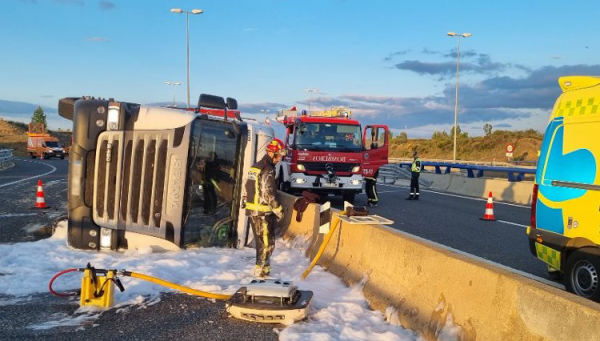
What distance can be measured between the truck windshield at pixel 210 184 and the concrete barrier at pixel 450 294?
7.25 feet

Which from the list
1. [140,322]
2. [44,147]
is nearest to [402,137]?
[44,147]

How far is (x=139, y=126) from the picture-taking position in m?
7.95

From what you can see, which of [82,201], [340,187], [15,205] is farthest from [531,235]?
[15,205]

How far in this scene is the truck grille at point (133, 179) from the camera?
7867 mm

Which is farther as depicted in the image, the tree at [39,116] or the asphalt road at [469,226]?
the tree at [39,116]

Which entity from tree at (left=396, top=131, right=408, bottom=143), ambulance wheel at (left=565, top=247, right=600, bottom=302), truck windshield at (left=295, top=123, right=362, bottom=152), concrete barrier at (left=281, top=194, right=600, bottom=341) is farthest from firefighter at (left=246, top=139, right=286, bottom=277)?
tree at (left=396, top=131, right=408, bottom=143)

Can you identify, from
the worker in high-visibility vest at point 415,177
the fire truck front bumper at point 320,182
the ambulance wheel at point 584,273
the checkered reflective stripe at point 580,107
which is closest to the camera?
the ambulance wheel at point 584,273

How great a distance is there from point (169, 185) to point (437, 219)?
766cm

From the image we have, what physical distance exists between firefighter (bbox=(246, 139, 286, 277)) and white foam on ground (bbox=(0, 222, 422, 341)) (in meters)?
0.32

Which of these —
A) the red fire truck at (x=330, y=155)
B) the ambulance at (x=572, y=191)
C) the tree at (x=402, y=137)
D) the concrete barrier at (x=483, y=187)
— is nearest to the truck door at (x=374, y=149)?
the red fire truck at (x=330, y=155)

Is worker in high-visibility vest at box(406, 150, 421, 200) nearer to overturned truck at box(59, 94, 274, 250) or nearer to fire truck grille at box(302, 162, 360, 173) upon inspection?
fire truck grille at box(302, 162, 360, 173)

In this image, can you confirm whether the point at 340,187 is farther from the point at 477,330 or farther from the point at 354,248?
the point at 477,330

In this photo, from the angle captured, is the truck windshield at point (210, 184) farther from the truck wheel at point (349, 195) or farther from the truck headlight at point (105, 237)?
the truck wheel at point (349, 195)

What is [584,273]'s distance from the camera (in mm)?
5691
